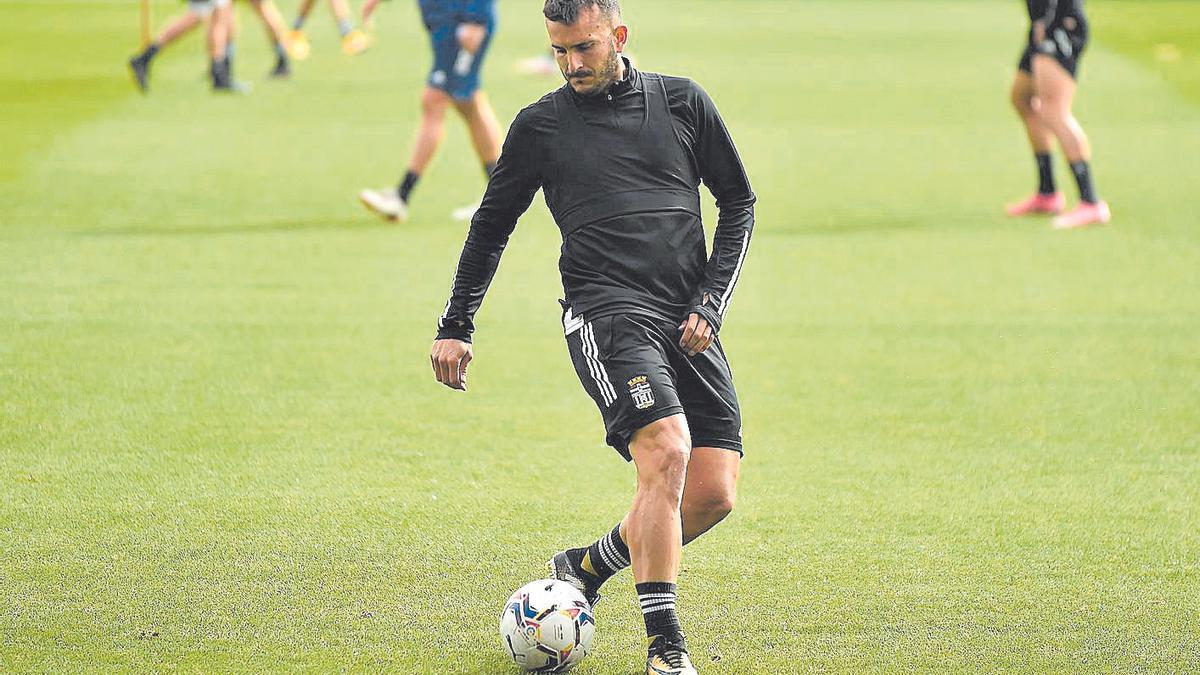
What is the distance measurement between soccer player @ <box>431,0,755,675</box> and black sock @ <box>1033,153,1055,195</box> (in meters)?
8.30

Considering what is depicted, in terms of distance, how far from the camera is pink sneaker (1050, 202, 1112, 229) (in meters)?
12.6

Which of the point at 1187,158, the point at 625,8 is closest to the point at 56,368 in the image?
the point at 1187,158

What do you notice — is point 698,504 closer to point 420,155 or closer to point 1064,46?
point 420,155

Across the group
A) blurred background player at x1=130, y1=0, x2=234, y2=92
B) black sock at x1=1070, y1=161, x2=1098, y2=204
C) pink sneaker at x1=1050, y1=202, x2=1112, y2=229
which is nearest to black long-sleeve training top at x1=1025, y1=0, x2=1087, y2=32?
black sock at x1=1070, y1=161, x2=1098, y2=204

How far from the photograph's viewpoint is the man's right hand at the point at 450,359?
17.0 ft

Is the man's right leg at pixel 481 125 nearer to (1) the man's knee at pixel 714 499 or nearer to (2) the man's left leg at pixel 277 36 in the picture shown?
(1) the man's knee at pixel 714 499

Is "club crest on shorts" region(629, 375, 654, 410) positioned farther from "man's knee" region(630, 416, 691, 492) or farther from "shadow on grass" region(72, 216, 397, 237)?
"shadow on grass" region(72, 216, 397, 237)

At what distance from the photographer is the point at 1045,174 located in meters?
13.0

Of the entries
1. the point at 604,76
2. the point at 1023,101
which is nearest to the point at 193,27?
the point at 1023,101

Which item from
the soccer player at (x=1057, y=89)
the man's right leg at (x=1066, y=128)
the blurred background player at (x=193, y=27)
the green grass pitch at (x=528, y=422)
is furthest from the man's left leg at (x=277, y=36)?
the man's right leg at (x=1066, y=128)

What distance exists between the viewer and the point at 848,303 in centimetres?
1027

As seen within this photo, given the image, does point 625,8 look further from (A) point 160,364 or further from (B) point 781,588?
(B) point 781,588

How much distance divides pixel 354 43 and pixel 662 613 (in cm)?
1839

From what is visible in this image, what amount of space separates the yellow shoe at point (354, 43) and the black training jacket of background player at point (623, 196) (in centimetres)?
1716
